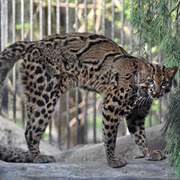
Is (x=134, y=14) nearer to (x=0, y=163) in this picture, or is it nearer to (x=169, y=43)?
(x=169, y=43)

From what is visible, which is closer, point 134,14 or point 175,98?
point 175,98

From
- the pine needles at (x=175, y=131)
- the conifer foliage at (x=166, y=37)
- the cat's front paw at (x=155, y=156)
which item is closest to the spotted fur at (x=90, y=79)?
the cat's front paw at (x=155, y=156)

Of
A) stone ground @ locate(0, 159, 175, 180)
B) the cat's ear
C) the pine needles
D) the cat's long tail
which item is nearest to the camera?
the pine needles

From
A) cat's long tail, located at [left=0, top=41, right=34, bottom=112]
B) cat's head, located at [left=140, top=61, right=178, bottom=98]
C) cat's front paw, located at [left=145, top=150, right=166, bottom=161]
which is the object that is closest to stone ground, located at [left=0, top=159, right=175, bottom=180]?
cat's front paw, located at [left=145, top=150, right=166, bottom=161]

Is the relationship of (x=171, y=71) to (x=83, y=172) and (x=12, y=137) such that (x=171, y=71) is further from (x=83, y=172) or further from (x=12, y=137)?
(x=12, y=137)

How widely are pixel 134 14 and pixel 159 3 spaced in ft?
1.51

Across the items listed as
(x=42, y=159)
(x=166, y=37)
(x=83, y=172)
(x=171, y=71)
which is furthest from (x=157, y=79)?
(x=42, y=159)

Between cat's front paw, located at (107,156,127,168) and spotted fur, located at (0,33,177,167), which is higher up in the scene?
spotted fur, located at (0,33,177,167)

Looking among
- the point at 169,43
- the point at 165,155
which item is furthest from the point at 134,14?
the point at 165,155

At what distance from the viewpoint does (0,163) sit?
21.7 ft

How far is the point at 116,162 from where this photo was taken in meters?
6.72

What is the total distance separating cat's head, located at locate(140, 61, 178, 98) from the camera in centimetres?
661

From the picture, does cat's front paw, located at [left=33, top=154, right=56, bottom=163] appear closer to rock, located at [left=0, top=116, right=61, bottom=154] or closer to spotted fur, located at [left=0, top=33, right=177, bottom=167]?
spotted fur, located at [left=0, top=33, right=177, bottom=167]

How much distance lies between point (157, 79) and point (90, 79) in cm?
98
